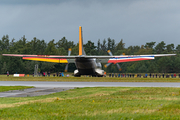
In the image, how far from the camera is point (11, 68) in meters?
101

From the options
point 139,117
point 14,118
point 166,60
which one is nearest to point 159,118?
point 139,117

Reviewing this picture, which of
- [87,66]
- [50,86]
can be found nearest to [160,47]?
[87,66]

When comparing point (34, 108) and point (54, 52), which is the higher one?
point (54, 52)

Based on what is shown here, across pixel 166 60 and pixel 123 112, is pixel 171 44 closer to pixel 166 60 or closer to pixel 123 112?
pixel 166 60

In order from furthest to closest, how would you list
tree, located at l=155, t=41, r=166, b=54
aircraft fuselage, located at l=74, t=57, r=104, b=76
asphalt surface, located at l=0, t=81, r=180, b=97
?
tree, located at l=155, t=41, r=166, b=54 < aircraft fuselage, located at l=74, t=57, r=104, b=76 < asphalt surface, located at l=0, t=81, r=180, b=97

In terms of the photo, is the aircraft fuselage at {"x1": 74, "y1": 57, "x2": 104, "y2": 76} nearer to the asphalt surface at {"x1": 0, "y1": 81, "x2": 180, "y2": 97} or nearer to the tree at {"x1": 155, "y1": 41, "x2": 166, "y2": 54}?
the asphalt surface at {"x1": 0, "y1": 81, "x2": 180, "y2": 97}

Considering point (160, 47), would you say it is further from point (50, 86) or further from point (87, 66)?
point (50, 86)

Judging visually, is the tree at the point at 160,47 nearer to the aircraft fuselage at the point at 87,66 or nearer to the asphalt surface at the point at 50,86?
the aircraft fuselage at the point at 87,66

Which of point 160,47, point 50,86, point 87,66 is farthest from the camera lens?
point 160,47

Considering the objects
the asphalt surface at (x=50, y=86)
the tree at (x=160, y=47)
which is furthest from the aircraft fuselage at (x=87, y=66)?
the tree at (x=160, y=47)

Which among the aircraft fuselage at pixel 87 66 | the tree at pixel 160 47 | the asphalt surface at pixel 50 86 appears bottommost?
the asphalt surface at pixel 50 86

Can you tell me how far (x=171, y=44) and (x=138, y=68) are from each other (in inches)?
1912

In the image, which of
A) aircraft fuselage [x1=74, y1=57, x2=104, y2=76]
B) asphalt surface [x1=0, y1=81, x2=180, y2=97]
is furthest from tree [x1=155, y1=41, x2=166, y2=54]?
asphalt surface [x1=0, y1=81, x2=180, y2=97]

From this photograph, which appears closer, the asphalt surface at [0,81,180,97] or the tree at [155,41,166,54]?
the asphalt surface at [0,81,180,97]
